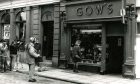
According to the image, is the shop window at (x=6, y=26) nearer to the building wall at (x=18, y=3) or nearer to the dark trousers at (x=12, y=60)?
the building wall at (x=18, y=3)

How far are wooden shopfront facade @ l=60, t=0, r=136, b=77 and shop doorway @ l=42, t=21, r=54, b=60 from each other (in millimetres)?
1794

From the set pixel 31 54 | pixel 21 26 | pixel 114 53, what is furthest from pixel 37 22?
pixel 31 54

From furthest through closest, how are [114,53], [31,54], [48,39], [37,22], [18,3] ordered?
[18,3] → [37,22] → [48,39] → [114,53] → [31,54]

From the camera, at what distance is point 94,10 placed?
52.9 ft

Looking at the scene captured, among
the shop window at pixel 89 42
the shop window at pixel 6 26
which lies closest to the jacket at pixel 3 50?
the shop window at pixel 89 42

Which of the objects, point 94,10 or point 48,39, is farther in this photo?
point 48,39

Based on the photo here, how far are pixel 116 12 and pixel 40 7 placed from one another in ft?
22.4

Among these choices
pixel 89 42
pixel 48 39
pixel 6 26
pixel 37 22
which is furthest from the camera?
pixel 6 26

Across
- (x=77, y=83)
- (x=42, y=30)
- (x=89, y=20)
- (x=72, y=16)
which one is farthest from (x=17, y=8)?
(x=77, y=83)

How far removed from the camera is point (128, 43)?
47.5ft

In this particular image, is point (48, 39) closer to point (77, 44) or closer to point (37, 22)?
point (37, 22)

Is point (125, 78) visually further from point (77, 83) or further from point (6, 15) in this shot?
point (6, 15)

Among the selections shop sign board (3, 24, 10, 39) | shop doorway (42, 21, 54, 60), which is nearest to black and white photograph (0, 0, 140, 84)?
shop doorway (42, 21, 54, 60)

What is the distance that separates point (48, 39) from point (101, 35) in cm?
499
